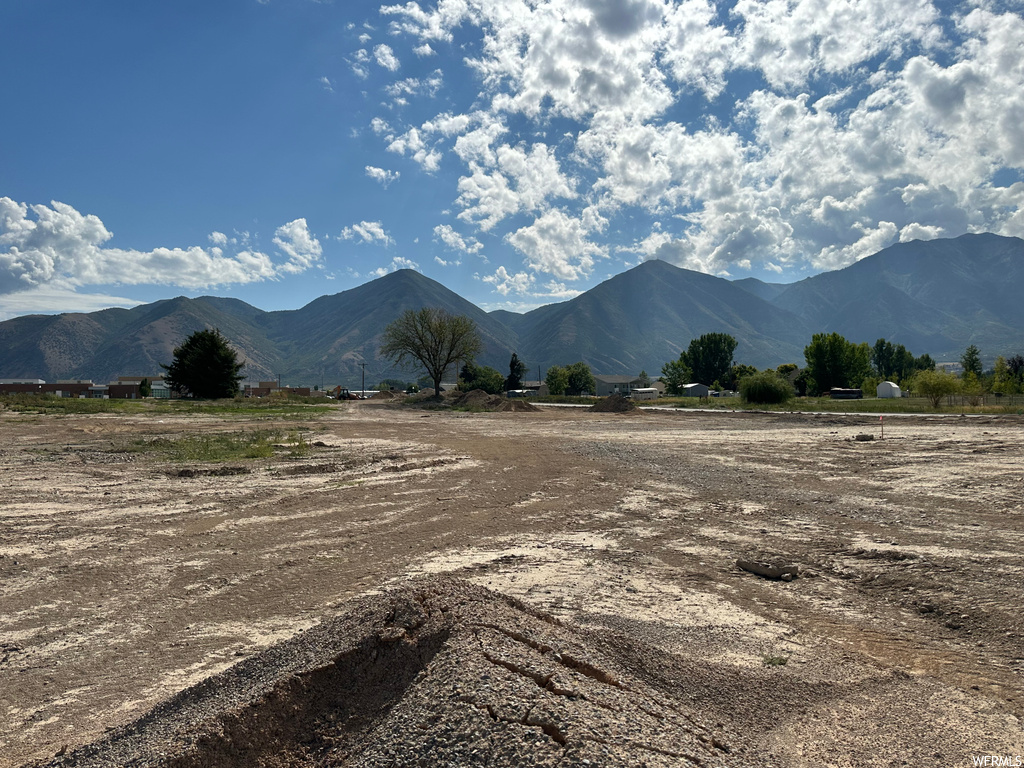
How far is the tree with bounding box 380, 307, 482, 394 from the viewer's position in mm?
76062

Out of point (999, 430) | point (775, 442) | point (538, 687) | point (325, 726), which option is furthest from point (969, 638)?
point (999, 430)

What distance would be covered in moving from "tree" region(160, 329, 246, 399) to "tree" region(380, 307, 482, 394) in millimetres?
21434

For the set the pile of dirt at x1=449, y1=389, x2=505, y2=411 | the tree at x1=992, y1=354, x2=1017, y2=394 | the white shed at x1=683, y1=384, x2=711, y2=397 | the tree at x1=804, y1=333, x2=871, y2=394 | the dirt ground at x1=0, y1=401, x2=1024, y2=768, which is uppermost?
the tree at x1=804, y1=333, x2=871, y2=394

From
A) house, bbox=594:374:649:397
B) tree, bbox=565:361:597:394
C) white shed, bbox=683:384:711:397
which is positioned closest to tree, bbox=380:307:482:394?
white shed, bbox=683:384:711:397

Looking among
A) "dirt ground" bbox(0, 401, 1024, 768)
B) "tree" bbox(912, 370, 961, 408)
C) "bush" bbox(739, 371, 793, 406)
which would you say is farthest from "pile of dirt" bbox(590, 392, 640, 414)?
"dirt ground" bbox(0, 401, 1024, 768)

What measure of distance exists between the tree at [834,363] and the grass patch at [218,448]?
85988 millimetres

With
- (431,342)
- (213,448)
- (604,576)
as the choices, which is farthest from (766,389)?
(604,576)

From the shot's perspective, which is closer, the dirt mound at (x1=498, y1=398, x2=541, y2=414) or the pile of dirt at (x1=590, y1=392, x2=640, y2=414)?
the pile of dirt at (x1=590, y1=392, x2=640, y2=414)

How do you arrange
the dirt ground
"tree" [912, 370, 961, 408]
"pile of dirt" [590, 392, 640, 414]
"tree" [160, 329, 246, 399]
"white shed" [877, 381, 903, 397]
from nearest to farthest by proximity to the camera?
the dirt ground, "tree" [912, 370, 961, 408], "pile of dirt" [590, 392, 640, 414], "tree" [160, 329, 246, 399], "white shed" [877, 381, 903, 397]

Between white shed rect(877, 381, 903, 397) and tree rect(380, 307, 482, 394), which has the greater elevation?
tree rect(380, 307, 482, 394)

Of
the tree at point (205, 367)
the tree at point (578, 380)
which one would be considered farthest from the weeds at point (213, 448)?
the tree at point (578, 380)

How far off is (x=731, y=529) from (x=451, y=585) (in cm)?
703

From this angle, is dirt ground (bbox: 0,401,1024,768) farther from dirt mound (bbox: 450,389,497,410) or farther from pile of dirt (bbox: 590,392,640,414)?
dirt mound (bbox: 450,389,497,410)

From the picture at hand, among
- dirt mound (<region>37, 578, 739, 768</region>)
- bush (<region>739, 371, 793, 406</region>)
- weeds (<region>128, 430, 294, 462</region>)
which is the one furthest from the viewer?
bush (<region>739, 371, 793, 406</region>)
